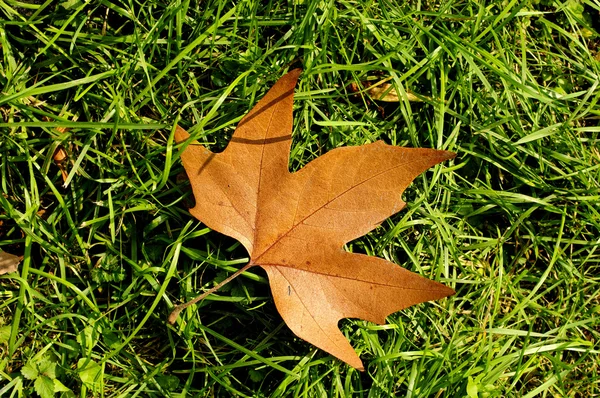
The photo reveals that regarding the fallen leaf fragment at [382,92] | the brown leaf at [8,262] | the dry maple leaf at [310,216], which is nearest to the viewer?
the dry maple leaf at [310,216]

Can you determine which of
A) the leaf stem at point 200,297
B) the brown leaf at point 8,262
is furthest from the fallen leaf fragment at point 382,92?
the brown leaf at point 8,262

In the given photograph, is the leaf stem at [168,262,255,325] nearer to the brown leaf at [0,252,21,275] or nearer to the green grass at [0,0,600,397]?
the green grass at [0,0,600,397]

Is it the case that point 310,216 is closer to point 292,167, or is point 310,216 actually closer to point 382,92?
point 292,167

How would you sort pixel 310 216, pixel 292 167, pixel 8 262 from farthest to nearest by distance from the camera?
pixel 292 167
pixel 8 262
pixel 310 216

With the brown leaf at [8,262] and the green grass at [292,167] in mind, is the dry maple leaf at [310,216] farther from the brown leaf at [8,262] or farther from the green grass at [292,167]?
the brown leaf at [8,262]

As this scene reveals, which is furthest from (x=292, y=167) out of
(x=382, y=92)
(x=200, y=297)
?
(x=200, y=297)

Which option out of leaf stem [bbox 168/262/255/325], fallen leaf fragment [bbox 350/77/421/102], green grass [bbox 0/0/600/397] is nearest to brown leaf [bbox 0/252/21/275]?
green grass [bbox 0/0/600/397]
